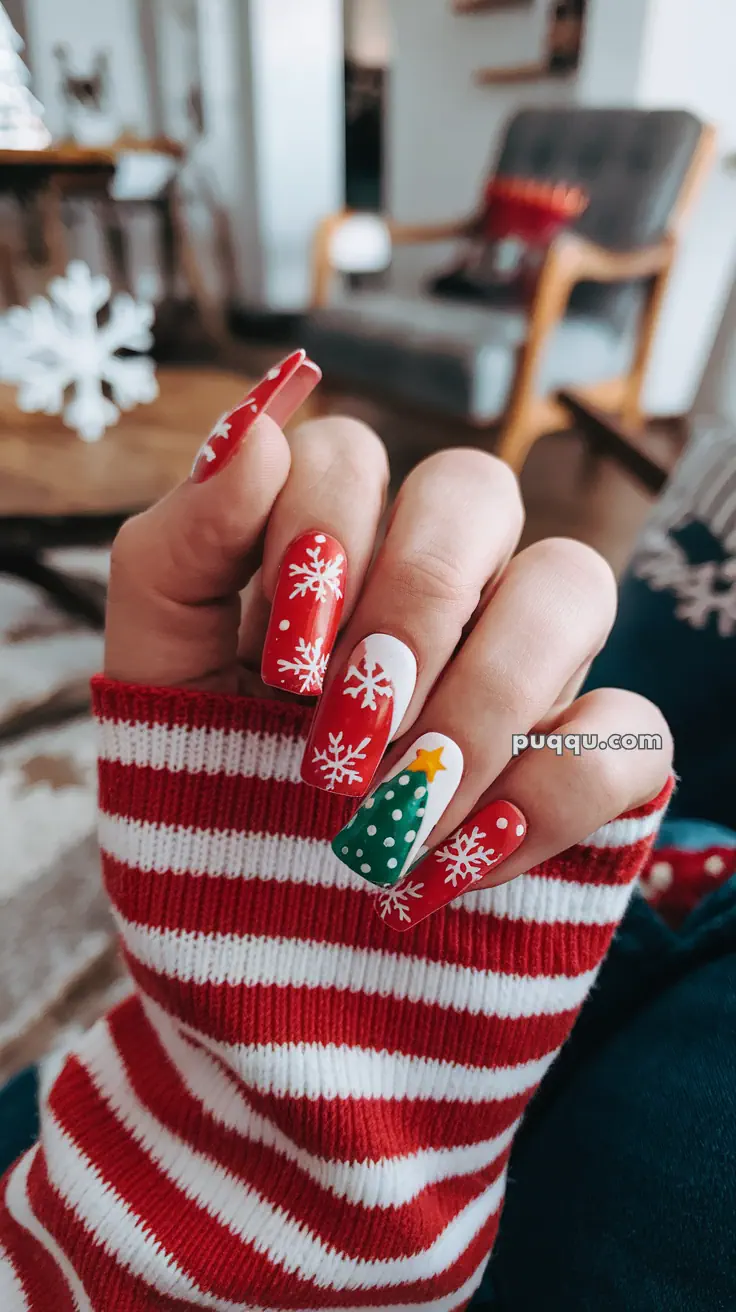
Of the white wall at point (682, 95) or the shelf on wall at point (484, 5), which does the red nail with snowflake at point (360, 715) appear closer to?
the white wall at point (682, 95)

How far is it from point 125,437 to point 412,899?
4.72 ft

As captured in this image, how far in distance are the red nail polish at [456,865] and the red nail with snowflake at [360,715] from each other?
3 cm

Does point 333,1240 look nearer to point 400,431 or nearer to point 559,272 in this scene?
point 559,272

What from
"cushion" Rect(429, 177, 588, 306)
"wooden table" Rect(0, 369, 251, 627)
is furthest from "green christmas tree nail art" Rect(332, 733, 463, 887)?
"cushion" Rect(429, 177, 588, 306)

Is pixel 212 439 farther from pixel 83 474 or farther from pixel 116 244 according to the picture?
pixel 116 244

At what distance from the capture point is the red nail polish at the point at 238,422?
232 millimetres

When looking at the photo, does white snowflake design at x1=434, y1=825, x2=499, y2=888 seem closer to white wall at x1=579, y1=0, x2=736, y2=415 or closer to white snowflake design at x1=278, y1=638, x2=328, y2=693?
white snowflake design at x1=278, y1=638, x2=328, y2=693

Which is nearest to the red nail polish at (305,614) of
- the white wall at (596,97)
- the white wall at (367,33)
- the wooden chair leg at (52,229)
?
the white wall at (596,97)

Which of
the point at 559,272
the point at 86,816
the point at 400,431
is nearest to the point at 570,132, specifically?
the point at 559,272

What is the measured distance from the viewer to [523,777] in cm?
24

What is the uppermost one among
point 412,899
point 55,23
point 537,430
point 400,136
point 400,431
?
point 55,23

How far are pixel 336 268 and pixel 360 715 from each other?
3522mm

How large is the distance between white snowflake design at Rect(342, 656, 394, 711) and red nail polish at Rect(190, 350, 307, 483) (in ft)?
0.23

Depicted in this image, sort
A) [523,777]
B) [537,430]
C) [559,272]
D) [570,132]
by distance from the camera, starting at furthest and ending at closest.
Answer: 1. [570,132]
2. [537,430]
3. [559,272]
4. [523,777]
